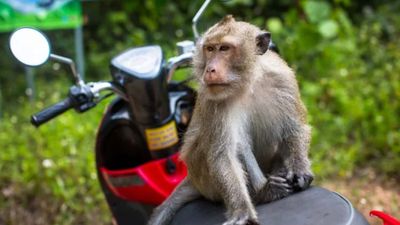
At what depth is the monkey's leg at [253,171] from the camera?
8.09 feet

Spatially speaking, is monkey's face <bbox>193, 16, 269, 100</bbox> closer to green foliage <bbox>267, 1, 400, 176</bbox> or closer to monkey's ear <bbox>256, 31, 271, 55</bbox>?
monkey's ear <bbox>256, 31, 271, 55</bbox>

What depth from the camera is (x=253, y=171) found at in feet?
8.15

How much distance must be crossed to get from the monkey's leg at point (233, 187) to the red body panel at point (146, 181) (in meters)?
0.43

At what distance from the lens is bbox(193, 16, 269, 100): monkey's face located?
2.36 metres

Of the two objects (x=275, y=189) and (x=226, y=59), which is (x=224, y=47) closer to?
(x=226, y=59)

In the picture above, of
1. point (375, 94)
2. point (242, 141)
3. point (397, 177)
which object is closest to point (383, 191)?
point (397, 177)

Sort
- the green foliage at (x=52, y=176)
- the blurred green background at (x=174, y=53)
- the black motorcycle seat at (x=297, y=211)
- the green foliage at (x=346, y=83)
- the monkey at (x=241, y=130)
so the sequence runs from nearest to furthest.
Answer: the black motorcycle seat at (x=297, y=211) < the monkey at (x=241, y=130) < the green foliage at (x=52, y=176) < the blurred green background at (x=174, y=53) < the green foliage at (x=346, y=83)

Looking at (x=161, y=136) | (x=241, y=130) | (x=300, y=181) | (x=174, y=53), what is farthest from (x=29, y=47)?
(x=174, y=53)

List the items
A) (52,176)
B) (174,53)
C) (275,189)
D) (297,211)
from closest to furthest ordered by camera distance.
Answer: (297,211) < (275,189) < (52,176) < (174,53)

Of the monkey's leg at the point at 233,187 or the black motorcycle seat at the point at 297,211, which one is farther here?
the monkey's leg at the point at 233,187

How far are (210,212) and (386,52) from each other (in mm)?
5106

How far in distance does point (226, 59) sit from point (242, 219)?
58 centimetres

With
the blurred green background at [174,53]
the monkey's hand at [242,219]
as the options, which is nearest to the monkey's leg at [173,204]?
the monkey's hand at [242,219]

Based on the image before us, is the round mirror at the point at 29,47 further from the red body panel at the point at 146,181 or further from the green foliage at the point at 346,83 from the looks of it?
the green foliage at the point at 346,83
